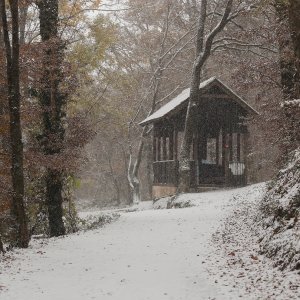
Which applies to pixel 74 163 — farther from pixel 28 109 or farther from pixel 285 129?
pixel 285 129

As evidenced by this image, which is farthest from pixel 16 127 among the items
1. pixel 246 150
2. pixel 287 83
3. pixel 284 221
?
pixel 246 150

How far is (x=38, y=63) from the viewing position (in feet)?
42.6

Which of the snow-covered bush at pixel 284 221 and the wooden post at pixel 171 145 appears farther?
the wooden post at pixel 171 145

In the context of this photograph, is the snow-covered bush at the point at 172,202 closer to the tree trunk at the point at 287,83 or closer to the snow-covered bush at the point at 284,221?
the tree trunk at the point at 287,83

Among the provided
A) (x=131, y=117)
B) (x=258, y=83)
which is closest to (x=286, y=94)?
(x=258, y=83)

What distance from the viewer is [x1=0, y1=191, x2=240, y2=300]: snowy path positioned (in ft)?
24.8

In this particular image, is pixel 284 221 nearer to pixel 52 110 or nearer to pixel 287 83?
pixel 287 83

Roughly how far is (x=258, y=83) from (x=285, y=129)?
14.5 feet

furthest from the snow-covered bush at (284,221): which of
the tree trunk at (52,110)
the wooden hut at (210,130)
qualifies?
the wooden hut at (210,130)

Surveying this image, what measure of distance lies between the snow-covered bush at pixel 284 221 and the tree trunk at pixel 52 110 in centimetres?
703

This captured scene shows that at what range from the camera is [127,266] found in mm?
9492

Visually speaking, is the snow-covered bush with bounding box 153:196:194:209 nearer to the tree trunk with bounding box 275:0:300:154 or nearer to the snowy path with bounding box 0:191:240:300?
the snowy path with bounding box 0:191:240:300

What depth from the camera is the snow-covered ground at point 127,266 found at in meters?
7.50

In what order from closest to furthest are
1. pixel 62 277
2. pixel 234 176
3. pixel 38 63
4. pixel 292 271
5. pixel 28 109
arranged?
pixel 292 271 → pixel 62 277 → pixel 38 63 → pixel 28 109 → pixel 234 176
